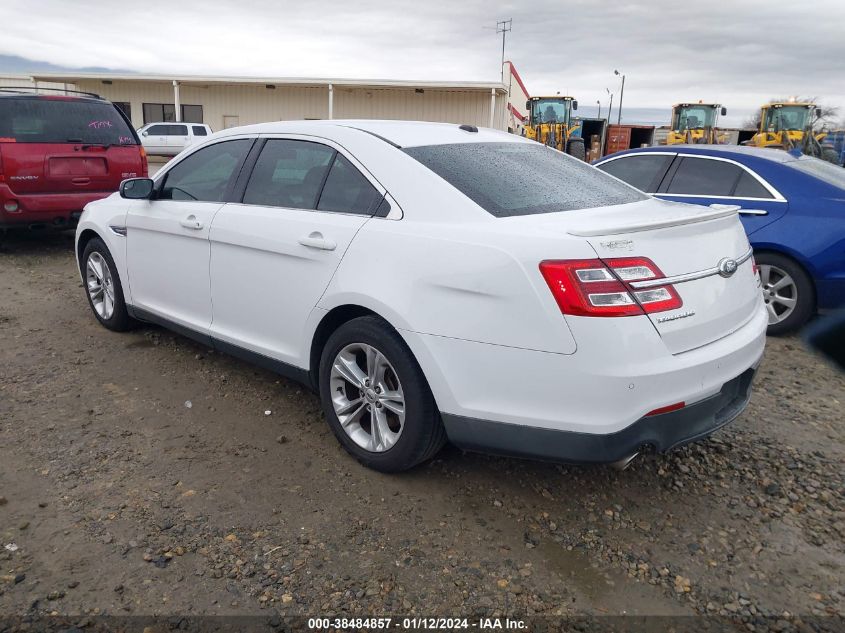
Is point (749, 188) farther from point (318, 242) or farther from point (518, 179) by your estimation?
point (318, 242)

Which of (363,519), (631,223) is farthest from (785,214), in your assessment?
(363,519)

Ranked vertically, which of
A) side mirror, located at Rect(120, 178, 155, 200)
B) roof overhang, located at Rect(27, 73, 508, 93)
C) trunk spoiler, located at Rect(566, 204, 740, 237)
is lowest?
side mirror, located at Rect(120, 178, 155, 200)

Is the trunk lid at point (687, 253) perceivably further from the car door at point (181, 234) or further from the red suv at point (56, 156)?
the red suv at point (56, 156)

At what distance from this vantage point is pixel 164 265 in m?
4.35

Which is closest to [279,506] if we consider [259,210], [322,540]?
[322,540]

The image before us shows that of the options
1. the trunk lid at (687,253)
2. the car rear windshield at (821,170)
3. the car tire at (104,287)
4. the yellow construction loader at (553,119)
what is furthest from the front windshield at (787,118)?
the car tire at (104,287)

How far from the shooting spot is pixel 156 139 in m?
25.6

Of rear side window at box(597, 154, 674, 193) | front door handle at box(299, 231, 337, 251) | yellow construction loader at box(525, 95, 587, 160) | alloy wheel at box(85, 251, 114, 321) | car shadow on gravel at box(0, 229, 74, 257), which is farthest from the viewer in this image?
yellow construction loader at box(525, 95, 587, 160)

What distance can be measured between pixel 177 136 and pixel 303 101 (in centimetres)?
751

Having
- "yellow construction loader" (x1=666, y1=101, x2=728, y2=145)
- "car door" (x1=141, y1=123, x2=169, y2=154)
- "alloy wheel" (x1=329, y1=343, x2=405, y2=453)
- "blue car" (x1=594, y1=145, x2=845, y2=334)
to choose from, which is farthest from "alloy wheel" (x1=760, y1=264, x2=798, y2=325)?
"car door" (x1=141, y1=123, x2=169, y2=154)

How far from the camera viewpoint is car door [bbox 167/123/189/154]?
Result: 2586 cm

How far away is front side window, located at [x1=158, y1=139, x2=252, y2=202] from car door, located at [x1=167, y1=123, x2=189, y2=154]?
23.4m

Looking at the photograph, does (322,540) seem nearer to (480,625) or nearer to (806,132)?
(480,625)

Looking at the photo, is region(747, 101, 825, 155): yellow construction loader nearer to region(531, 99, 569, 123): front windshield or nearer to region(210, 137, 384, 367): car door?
region(531, 99, 569, 123): front windshield
